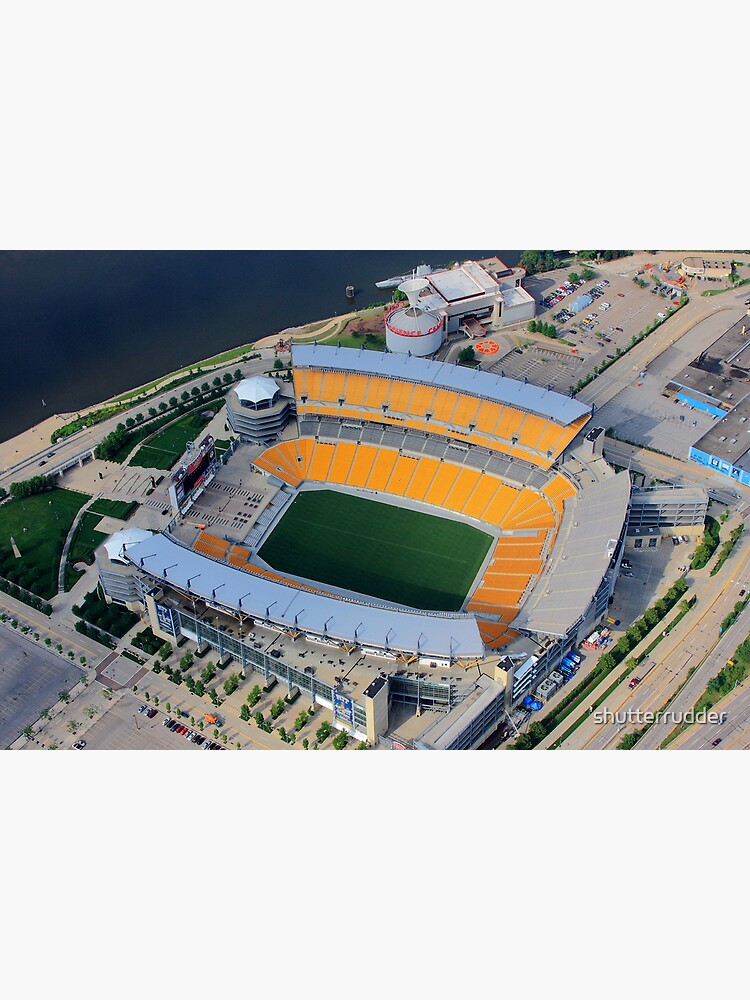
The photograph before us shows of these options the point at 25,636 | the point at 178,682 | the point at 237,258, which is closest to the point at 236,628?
the point at 178,682

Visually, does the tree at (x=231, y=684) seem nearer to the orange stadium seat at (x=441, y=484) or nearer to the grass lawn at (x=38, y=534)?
the grass lawn at (x=38, y=534)

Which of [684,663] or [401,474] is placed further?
[401,474]

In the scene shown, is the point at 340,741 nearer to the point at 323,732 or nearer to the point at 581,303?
the point at 323,732

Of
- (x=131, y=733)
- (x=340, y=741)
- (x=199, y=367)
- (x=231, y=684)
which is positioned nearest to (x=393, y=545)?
(x=231, y=684)

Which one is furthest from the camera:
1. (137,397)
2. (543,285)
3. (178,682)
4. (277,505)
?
(543,285)

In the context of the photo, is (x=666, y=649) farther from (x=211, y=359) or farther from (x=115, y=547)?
(x=211, y=359)

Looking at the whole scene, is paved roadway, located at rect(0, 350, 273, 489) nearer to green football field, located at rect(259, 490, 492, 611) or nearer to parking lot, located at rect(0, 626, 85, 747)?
parking lot, located at rect(0, 626, 85, 747)
